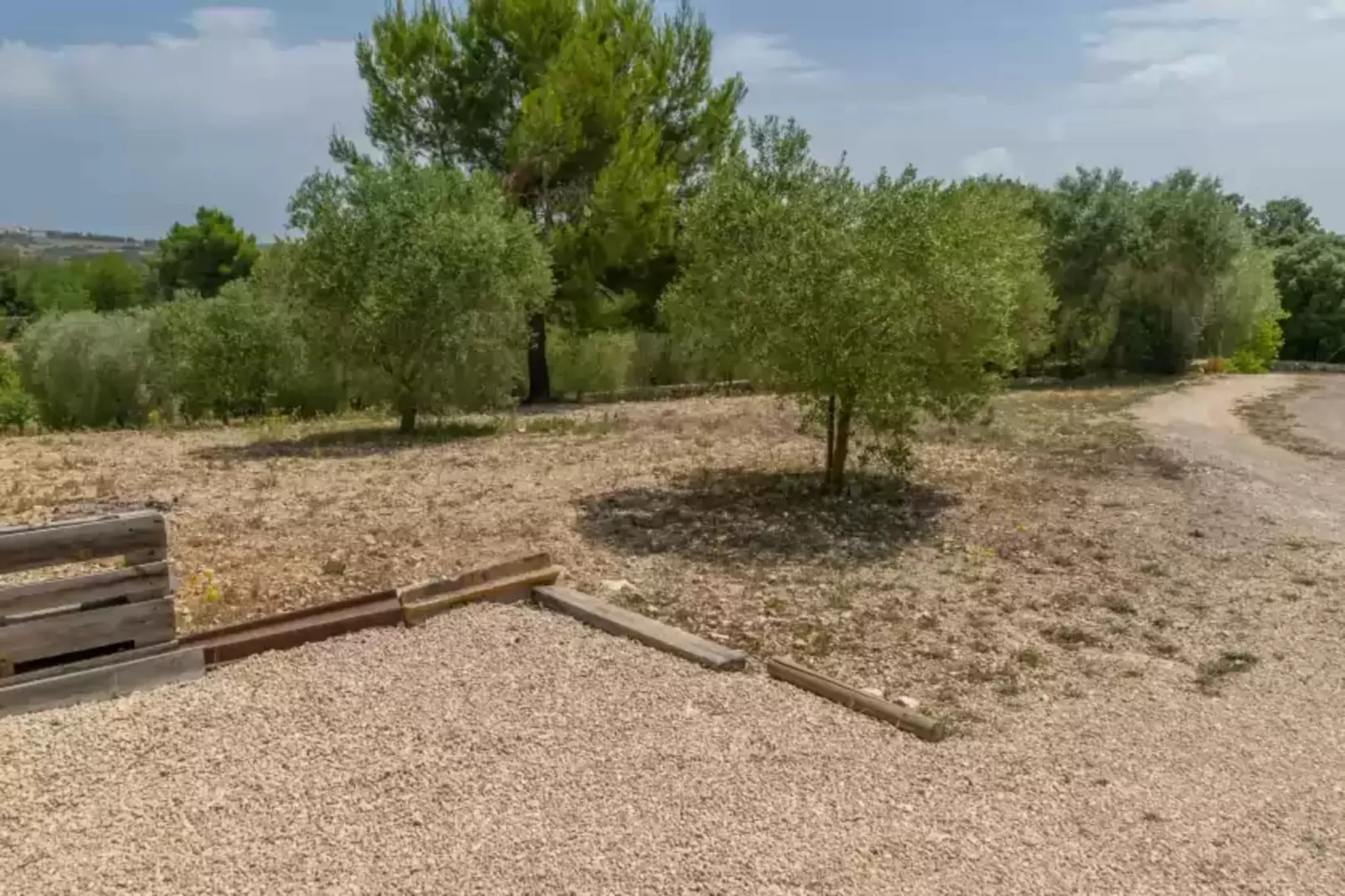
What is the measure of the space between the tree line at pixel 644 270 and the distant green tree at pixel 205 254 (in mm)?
20748

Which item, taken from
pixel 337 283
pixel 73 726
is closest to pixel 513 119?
pixel 337 283

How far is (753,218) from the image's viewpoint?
28.1ft

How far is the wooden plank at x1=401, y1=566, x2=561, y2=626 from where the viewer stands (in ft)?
19.0

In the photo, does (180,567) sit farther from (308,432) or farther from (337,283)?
(308,432)

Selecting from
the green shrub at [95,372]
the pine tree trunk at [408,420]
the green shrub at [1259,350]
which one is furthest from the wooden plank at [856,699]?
the green shrub at [1259,350]

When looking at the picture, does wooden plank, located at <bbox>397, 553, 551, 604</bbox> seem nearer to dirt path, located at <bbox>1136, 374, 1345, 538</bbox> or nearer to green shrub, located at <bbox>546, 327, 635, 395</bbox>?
dirt path, located at <bbox>1136, 374, 1345, 538</bbox>

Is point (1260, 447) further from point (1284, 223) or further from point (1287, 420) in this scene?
point (1284, 223)

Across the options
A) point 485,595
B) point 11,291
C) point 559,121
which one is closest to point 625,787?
point 485,595

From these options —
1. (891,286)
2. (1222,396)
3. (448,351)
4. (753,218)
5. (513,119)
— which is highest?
(513,119)

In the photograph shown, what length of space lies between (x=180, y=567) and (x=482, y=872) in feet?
14.1

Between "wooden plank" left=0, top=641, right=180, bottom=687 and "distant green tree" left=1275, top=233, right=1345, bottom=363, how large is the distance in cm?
3689

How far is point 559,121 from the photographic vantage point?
18328mm

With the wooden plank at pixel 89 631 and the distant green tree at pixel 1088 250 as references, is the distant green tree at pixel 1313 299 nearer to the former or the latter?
the distant green tree at pixel 1088 250

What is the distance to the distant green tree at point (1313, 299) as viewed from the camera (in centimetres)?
3506
